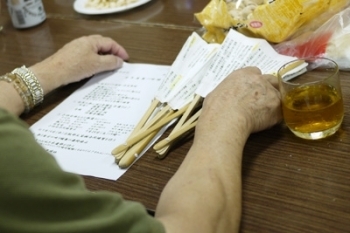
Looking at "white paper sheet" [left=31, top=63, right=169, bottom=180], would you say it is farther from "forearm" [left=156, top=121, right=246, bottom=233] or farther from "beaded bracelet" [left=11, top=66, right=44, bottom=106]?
"forearm" [left=156, top=121, right=246, bottom=233]

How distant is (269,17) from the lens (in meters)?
1.14

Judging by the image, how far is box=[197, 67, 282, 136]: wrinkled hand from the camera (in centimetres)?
87

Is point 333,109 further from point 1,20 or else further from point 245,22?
point 1,20

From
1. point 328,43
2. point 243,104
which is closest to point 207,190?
point 243,104

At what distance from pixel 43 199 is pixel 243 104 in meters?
0.41

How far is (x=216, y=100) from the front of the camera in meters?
0.91

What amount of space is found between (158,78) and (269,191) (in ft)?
1.44

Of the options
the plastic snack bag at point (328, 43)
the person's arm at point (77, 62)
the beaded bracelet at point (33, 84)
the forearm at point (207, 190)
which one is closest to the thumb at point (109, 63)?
the person's arm at point (77, 62)

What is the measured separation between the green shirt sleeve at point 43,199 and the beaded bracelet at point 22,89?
1.70 feet

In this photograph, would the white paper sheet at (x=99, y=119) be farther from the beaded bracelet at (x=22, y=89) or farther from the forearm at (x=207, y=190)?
the forearm at (x=207, y=190)

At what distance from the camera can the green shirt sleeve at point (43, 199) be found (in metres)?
0.58

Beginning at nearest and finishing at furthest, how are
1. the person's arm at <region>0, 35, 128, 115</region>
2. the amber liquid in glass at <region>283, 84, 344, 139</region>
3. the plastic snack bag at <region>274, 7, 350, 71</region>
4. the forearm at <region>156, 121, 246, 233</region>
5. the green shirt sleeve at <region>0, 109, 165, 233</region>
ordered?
the green shirt sleeve at <region>0, 109, 165, 233</region>
the forearm at <region>156, 121, 246, 233</region>
the amber liquid in glass at <region>283, 84, 344, 139</region>
the plastic snack bag at <region>274, 7, 350, 71</region>
the person's arm at <region>0, 35, 128, 115</region>

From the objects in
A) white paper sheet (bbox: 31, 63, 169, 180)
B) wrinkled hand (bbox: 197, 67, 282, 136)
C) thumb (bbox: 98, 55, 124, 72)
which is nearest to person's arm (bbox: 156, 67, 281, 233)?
wrinkled hand (bbox: 197, 67, 282, 136)

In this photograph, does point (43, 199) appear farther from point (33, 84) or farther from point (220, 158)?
point (33, 84)
